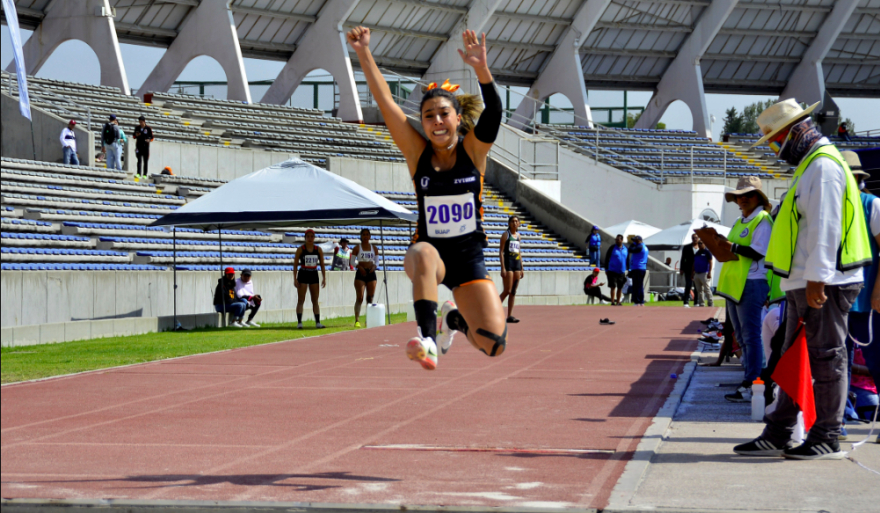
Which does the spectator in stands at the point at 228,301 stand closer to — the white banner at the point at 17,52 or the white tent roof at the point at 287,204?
the white tent roof at the point at 287,204

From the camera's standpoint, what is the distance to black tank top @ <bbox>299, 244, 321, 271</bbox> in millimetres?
16906

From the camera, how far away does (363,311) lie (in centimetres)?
2209

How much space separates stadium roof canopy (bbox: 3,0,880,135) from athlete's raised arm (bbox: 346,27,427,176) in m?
34.5

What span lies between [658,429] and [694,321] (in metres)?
12.5

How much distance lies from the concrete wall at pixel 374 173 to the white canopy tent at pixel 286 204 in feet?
41.3

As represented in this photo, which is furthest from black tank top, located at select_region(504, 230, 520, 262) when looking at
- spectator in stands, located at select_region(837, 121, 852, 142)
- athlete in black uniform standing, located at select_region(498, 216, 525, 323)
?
spectator in stands, located at select_region(837, 121, 852, 142)

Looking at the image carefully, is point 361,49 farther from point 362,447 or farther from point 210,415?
point 210,415

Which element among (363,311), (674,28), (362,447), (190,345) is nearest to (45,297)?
(190,345)

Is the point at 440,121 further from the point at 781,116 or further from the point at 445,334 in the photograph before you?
the point at 781,116

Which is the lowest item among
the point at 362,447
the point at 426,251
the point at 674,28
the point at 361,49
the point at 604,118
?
the point at 362,447

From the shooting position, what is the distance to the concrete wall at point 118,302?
46.8 ft

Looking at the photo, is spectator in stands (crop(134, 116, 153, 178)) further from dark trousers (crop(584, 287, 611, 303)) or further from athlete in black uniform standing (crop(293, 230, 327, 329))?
dark trousers (crop(584, 287, 611, 303))

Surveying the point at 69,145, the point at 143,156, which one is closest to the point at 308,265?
the point at 143,156

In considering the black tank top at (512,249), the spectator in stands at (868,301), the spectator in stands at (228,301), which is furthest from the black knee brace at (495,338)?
the spectator in stands at (228,301)
